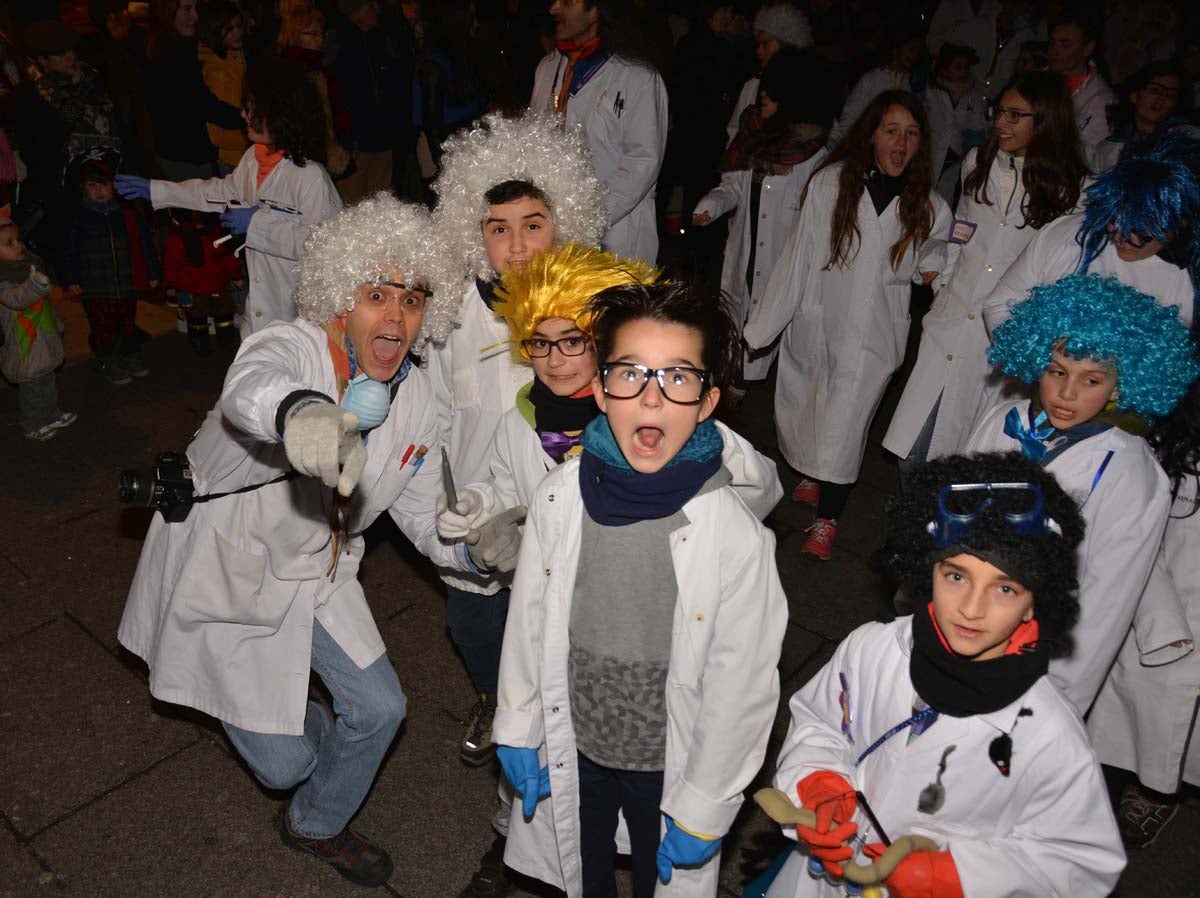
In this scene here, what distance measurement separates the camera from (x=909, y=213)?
4941 millimetres

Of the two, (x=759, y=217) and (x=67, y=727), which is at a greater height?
(x=759, y=217)

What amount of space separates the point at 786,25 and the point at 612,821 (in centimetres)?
576

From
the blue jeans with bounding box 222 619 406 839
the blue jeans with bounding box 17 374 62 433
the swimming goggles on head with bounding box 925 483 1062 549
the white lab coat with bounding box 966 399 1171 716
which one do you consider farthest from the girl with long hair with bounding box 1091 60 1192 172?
the blue jeans with bounding box 17 374 62 433

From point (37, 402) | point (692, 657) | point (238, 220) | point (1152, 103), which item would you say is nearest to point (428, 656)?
point (692, 657)

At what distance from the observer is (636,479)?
2.47 metres

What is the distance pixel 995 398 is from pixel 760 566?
84.4 inches

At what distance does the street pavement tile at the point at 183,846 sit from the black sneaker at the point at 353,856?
0.06 meters

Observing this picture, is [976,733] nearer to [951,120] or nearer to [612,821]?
[612,821]

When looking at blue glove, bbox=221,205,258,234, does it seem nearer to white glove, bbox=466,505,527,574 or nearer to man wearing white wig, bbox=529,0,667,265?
man wearing white wig, bbox=529,0,667,265

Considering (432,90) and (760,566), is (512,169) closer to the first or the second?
(760,566)

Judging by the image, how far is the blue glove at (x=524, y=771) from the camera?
276cm

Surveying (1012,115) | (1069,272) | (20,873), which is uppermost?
(1012,115)

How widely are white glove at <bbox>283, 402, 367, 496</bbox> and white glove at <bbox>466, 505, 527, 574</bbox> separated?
68cm

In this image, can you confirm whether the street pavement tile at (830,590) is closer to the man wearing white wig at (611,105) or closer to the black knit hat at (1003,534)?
the man wearing white wig at (611,105)
